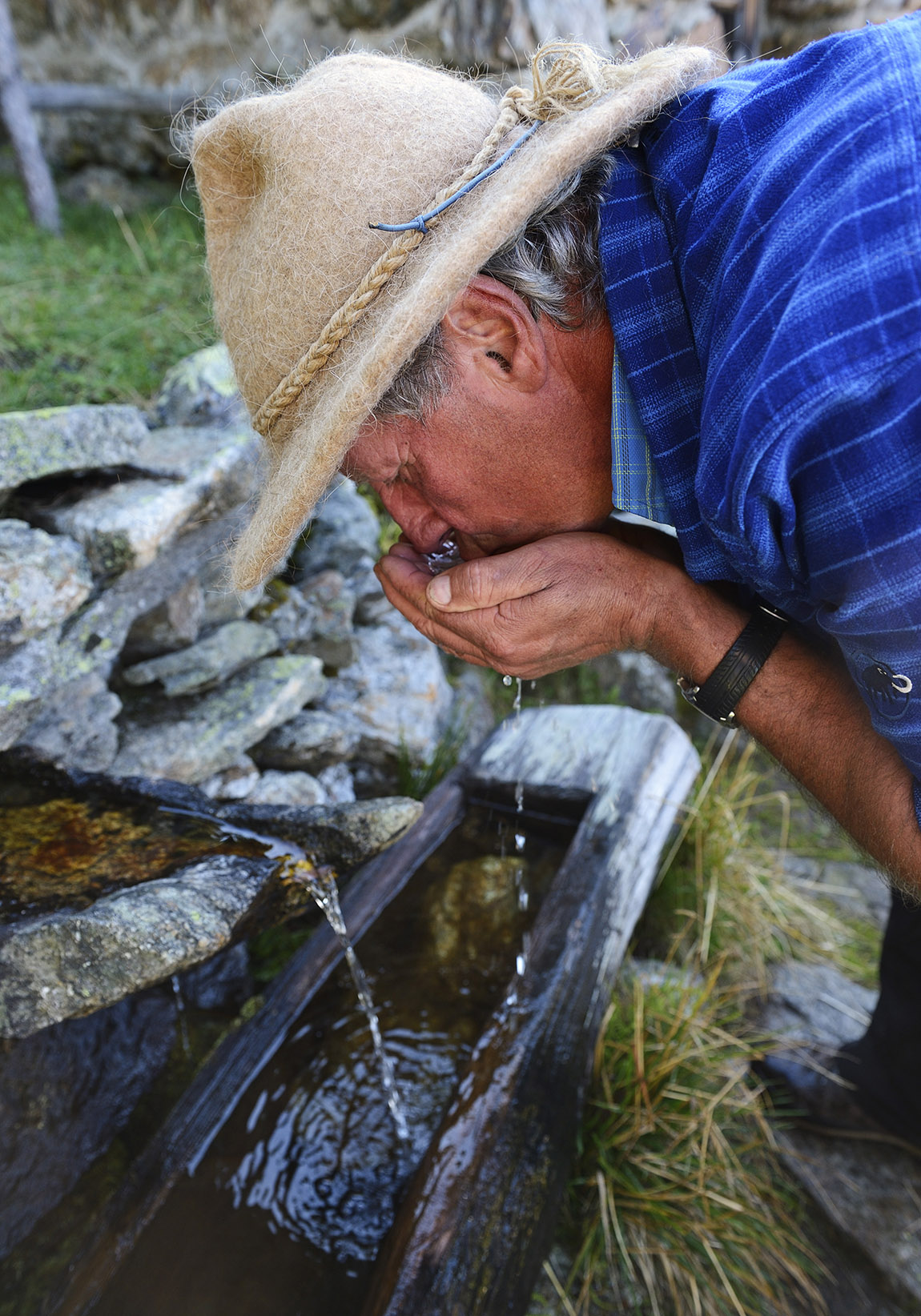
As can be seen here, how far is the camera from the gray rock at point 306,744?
10.0ft

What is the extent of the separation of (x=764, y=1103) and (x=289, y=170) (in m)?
2.84

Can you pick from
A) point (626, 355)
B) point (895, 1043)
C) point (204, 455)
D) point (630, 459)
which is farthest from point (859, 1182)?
point (204, 455)

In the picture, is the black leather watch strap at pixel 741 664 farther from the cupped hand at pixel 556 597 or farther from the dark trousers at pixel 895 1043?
the dark trousers at pixel 895 1043

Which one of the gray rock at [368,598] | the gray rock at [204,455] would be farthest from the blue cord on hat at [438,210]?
the gray rock at [368,598]

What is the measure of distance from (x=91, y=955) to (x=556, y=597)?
96 cm

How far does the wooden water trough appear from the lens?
1.69 m

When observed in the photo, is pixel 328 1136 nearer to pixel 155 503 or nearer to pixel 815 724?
pixel 815 724

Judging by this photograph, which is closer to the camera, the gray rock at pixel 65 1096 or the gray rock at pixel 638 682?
the gray rock at pixel 65 1096

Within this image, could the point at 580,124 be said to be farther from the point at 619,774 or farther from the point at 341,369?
the point at 619,774

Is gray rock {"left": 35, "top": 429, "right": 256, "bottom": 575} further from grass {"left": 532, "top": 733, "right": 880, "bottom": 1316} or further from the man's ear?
grass {"left": 532, "top": 733, "right": 880, "bottom": 1316}

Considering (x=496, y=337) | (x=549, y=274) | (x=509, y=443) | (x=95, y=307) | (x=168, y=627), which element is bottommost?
(x=168, y=627)

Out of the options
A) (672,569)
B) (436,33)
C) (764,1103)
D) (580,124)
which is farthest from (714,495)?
(436,33)

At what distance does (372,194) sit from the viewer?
52.7 inches

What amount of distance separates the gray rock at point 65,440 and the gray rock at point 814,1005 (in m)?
2.73
